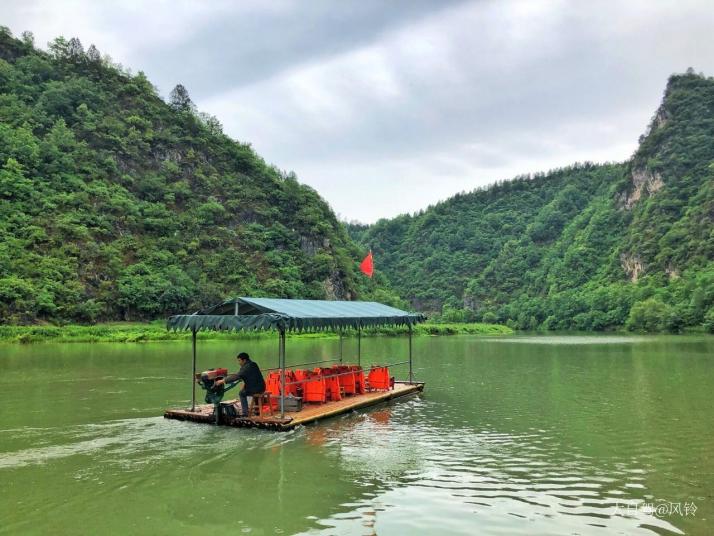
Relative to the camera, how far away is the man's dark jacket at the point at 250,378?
14164 mm

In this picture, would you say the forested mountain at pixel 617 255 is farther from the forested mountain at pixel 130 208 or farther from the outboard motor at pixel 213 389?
the outboard motor at pixel 213 389

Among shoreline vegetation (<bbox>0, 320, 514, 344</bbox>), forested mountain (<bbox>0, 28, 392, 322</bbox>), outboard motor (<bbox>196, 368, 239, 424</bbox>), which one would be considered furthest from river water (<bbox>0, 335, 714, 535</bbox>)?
forested mountain (<bbox>0, 28, 392, 322</bbox>)

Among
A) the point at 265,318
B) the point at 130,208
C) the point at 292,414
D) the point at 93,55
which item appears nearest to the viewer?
the point at 265,318

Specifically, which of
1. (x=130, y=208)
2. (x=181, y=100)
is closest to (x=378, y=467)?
(x=130, y=208)

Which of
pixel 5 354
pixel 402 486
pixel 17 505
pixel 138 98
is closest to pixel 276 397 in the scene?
pixel 402 486

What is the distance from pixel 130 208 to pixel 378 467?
266 ft

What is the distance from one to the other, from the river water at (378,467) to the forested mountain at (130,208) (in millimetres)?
48862

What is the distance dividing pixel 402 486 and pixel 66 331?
2009 inches

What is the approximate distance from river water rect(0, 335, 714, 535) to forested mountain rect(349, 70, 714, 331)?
7341cm

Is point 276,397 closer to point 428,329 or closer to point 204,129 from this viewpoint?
point 428,329

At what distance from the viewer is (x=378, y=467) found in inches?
422

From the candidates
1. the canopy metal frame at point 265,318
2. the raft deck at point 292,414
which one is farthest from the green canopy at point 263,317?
the raft deck at point 292,414

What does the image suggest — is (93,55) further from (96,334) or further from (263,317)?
(263,317)

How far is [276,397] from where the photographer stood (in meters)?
15.5
